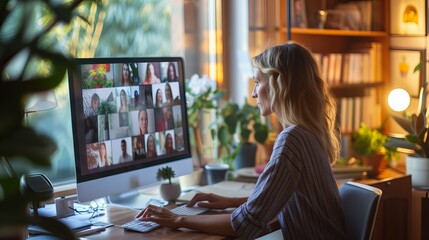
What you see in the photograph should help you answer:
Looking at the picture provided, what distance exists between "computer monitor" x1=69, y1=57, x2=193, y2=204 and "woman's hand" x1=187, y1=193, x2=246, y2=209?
0.62 ft

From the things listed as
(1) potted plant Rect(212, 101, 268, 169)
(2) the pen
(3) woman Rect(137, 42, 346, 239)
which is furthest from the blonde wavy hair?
(1) potted plant Rect(212, 101, 268, 169)

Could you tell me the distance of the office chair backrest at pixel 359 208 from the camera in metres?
2.05

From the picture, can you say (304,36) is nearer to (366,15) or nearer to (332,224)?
A: (366,15)

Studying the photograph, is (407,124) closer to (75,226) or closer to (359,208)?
(359,208)

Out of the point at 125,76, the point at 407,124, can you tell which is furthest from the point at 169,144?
the point at 407,124

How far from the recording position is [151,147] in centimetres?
236

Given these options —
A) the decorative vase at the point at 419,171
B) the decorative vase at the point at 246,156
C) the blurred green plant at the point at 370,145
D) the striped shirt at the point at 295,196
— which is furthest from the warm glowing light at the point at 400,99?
the striped shirt at the point at 295,196

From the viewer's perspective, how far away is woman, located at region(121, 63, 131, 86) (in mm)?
2258

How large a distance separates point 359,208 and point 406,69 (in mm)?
2050

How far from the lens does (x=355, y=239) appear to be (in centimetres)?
211

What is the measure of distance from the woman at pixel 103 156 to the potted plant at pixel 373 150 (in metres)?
1.50

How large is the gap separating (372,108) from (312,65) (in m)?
2.06

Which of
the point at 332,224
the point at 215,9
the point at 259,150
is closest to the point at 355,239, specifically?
the point at 332,224

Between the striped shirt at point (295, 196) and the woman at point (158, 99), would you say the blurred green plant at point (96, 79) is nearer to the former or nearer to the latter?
the woman at point (158, 99)
